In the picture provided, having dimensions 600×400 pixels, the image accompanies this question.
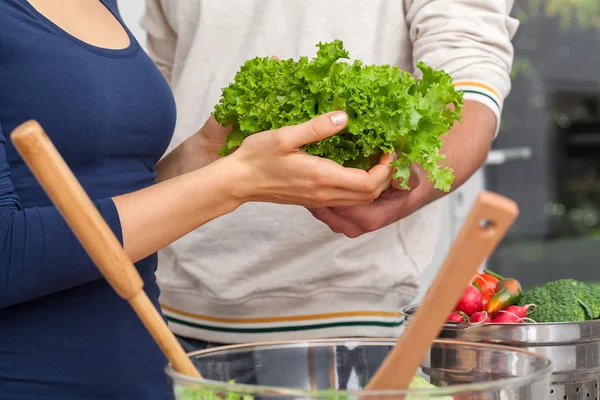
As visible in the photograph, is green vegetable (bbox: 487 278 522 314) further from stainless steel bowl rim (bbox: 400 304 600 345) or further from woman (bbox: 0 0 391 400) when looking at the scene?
woman (bbox: 0 0 391 400)

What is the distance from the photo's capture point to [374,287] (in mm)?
1665

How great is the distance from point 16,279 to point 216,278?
639mm

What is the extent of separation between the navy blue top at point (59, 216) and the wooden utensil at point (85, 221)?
0.38 meters

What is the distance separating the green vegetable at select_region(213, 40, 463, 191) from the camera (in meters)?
1.25

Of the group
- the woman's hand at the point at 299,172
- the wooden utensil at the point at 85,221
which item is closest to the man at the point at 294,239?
the woman's hand at the point at 299,172

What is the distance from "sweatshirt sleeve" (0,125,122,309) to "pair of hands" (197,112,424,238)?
0.21m

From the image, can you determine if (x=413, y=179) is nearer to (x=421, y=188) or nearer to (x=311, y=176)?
(x=421, y=188)

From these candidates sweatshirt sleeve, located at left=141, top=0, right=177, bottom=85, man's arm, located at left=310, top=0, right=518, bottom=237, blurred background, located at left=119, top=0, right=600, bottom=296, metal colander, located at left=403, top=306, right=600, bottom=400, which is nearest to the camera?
metal colander, located at left=403, top=306, right=600, bottom=400

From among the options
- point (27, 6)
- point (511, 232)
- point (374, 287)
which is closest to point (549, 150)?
point (511, 232)

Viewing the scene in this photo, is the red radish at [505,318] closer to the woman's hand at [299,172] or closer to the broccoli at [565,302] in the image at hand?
the broccoli at [565,302]

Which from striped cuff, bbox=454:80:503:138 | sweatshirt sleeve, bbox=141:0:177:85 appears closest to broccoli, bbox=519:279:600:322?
striped cuff, bbox=454:80:503:138

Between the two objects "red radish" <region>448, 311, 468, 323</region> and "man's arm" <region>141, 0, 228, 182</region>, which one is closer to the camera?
"red radish" <region>448, 311, 468, 323</region>

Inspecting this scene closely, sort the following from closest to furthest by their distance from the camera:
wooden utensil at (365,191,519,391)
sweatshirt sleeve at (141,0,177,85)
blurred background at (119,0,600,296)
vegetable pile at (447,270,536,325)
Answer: wooden utensil at (365,191,519,391) < vegetable pile at (447,270,536,325) < sweatshirt sleeve at (141,0,177,85) < blurred background at (119,0,600,296)

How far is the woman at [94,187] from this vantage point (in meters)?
1.10
